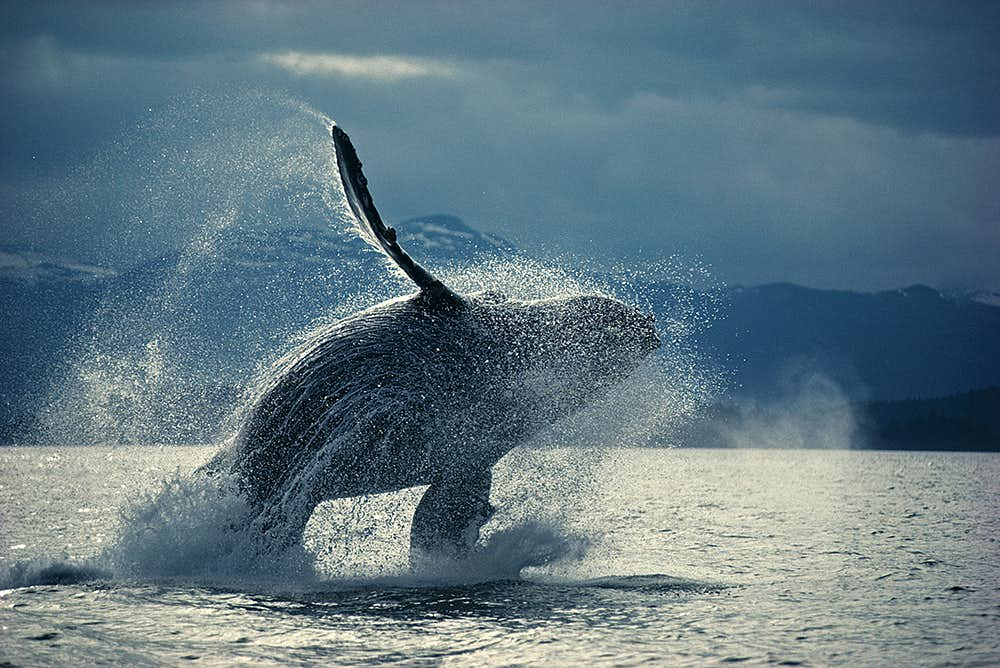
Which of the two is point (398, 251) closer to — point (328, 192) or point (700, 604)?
point (328, 192)

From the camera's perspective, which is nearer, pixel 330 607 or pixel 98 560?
pixel 330 607

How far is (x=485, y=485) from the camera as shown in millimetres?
11227

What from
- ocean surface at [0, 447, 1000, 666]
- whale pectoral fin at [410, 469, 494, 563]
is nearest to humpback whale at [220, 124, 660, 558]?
whale pectoral fin at [410, 469, 494, 563]

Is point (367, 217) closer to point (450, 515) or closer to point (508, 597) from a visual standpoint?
point (450, 515)

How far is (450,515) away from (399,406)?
4.52ft

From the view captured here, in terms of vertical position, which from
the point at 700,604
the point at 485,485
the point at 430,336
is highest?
the point at 430,336

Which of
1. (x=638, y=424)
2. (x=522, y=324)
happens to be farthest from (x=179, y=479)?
(x=638, y=424)

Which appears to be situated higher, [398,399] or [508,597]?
[398,399]

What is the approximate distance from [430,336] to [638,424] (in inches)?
124

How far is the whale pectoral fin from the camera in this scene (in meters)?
11.2

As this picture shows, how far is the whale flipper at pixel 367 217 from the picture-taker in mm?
10516

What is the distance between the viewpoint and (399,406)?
1076cm

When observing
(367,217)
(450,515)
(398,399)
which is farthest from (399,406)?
(367,217)

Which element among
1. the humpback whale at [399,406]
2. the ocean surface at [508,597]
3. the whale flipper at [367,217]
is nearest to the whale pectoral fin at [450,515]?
the humpback whale at [399,406]
